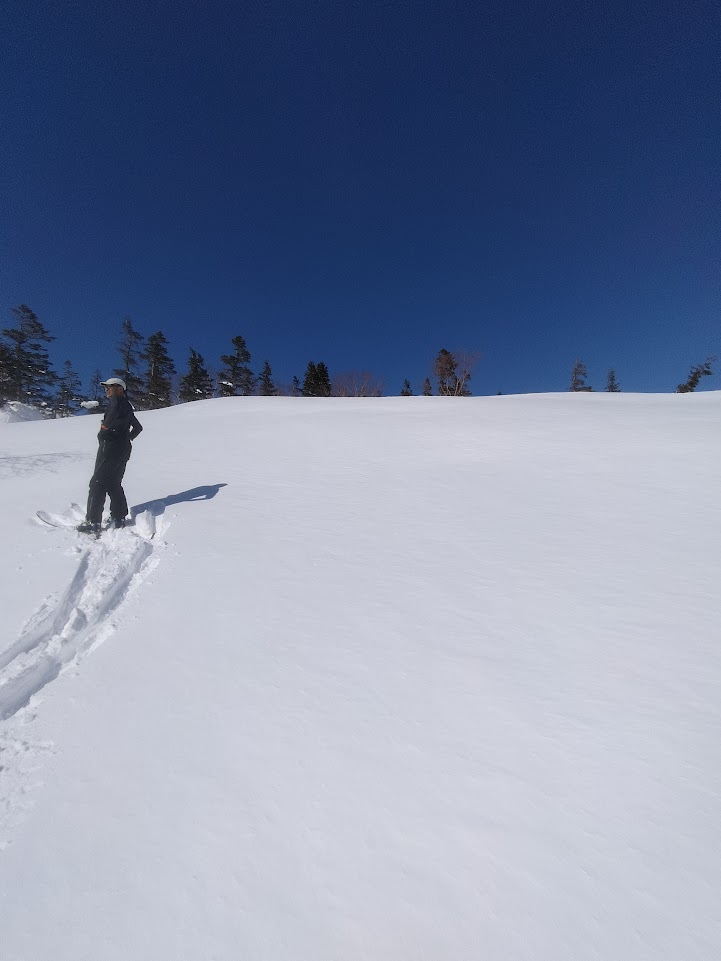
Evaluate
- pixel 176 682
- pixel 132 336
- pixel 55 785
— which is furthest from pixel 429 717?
pixel 132 336

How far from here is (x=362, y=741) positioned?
1958 millimetres

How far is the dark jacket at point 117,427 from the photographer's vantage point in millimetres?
4785

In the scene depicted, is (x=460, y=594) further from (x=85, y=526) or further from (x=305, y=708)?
(x=85, y=526)

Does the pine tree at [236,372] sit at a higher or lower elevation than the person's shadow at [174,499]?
higher

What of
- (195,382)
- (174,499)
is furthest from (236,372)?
(174,499)

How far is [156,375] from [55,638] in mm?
43194

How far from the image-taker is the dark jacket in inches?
188

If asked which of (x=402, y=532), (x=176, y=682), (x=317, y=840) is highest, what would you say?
(x=402, y=532)

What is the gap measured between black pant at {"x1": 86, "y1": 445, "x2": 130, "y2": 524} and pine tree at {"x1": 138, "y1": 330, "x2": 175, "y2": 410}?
40014mm

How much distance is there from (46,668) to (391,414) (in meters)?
11.5

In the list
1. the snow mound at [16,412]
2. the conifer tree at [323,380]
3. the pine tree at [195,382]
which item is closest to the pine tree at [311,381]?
the conifer tree at [323,380]

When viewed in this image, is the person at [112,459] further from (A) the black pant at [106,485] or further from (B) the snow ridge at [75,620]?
(B) the snow ridge at [75,620]

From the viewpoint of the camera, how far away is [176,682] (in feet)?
7.66

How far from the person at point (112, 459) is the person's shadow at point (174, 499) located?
0.44 metres
